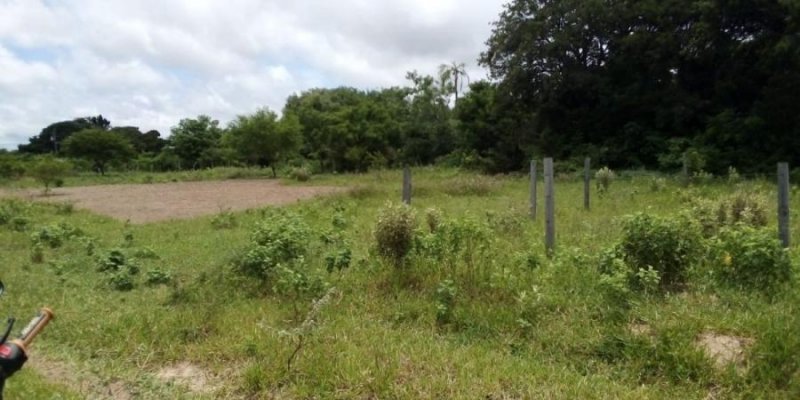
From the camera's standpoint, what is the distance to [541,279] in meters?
Result: 4.98

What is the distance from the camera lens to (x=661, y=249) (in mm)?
4590

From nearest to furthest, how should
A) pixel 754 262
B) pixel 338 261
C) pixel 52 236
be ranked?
pixel 754 262, pixel 338 261, pixel 52 236

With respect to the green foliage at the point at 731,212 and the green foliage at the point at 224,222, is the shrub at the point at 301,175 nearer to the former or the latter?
the green foliage at the point at 224,222

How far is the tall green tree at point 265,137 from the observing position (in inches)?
1272

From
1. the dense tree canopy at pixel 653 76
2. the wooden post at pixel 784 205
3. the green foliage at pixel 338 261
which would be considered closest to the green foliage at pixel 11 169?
the dense tree canopy at pixel 653 76

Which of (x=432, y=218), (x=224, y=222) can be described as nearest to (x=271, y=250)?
(x=432, y=218)

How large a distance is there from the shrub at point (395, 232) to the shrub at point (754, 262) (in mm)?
2616

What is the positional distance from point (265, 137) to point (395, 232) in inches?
1127

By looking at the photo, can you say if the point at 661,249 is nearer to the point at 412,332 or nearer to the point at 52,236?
the point at 412,332

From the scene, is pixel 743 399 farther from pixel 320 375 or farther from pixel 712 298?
pixel 320 375

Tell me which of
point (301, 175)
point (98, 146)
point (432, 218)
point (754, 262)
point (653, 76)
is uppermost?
point (653, 76)

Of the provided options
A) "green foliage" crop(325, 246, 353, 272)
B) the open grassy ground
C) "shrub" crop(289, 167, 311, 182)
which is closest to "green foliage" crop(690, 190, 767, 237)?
the open grassy ground

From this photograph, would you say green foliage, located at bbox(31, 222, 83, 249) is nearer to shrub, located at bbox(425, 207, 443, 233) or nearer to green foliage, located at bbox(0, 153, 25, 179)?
shrub, located at bbox(425, 207, 443, 233)

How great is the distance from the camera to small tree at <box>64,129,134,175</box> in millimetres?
38656
